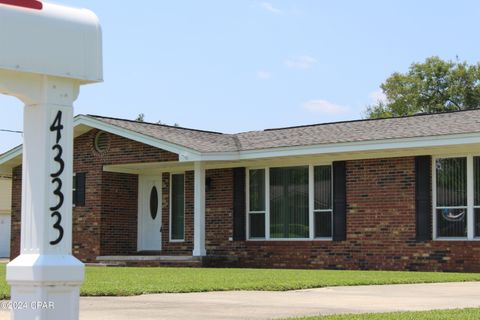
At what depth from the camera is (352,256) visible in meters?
20.2

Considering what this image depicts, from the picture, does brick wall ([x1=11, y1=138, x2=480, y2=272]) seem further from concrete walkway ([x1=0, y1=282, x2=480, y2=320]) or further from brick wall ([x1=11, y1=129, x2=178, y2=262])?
concrete walkway ([x1=0, y1=282, x2=480, y2=320])

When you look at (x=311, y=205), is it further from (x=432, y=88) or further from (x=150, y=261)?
(x=432, y=88)

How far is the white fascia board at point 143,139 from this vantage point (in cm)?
2119

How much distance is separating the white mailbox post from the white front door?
20.8m

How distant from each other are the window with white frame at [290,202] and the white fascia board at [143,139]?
6.31 ft

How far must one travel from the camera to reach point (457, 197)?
61.8 feet

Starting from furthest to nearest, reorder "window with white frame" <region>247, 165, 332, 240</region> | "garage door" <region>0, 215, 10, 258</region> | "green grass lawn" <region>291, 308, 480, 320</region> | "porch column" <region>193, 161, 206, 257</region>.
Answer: "garage door" <region>0, 215, 10, 258</region> < "porch column" <region>193, 161, 206, 257</region> < "window with white frame" <region>247, 165, 332, 240</region> < "green grass lawn" <region>291, 308, 480, 320</region>

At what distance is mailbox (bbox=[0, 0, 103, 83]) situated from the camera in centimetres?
365

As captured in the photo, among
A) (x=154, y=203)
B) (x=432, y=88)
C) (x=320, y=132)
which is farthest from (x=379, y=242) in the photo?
(x=432, y=88)

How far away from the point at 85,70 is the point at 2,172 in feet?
79.0

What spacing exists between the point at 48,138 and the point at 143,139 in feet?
60.4

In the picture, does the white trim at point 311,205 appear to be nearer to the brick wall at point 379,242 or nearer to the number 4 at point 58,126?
the brick wall at point 379,242

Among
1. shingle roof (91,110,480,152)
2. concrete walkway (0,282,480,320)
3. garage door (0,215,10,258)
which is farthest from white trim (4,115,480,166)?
garage door (0,215,10,258)

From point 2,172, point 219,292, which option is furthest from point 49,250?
point 2,172
